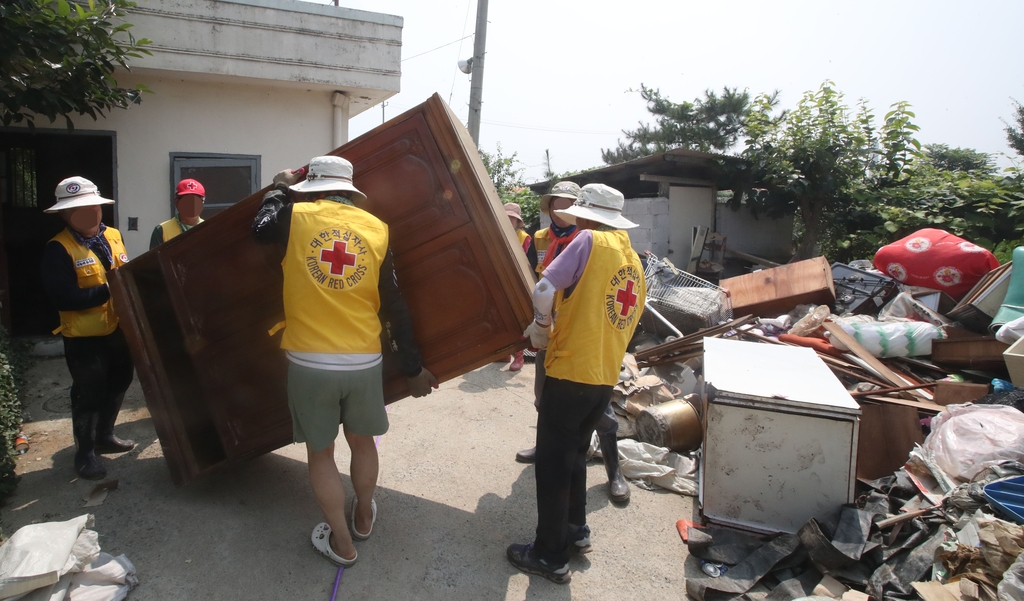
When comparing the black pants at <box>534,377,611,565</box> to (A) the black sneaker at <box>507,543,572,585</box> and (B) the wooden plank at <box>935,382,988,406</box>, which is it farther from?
(B) the wooden plank at <box>935,382,988,406</box>

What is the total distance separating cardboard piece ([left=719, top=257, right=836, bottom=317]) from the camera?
6.50m

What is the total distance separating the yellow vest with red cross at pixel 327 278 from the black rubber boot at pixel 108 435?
210cm

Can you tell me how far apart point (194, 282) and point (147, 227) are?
3566 millimetres

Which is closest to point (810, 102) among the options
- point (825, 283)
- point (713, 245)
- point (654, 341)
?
point (713, 245)

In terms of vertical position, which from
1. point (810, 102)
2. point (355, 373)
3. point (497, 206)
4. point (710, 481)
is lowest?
point (710, 481)

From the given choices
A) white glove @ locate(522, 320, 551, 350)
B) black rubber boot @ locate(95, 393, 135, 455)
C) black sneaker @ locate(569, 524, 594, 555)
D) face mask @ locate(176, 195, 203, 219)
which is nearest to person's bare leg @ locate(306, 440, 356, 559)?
white glove @ locate(522, 320, 551, 350)

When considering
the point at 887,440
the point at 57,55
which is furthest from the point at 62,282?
the point at 887,440

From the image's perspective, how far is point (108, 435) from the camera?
3883 mm

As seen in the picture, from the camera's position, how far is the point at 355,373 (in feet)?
8.61

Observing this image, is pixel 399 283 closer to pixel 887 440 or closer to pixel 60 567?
pixel 60 567

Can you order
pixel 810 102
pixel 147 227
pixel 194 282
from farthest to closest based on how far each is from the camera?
pixel 810 102 < pixel 147 227 < pixel 194 282

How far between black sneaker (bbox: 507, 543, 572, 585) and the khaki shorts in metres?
0.96

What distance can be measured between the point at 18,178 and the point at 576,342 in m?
8.72

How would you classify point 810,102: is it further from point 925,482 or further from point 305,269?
point 305,269
